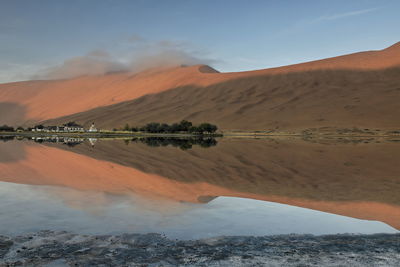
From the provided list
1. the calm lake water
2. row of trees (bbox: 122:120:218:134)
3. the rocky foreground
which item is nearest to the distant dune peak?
row of trees (bbox: 122:120:218:134)

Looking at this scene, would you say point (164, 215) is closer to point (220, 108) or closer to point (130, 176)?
point (130, 176)

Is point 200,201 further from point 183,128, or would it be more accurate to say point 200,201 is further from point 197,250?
point 183,128

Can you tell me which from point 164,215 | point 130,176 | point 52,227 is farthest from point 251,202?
point 130,176

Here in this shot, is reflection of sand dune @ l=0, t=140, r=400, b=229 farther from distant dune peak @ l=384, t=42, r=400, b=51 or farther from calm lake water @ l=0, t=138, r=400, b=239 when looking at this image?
distant dune peak @ l=384, t=42, r=400, b=51

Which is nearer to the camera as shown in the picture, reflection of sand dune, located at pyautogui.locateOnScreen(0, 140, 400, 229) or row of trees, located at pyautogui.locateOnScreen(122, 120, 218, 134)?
reflection of sand dune, located at pyautogui.locateOnScreen(0, 140, 400, 229)

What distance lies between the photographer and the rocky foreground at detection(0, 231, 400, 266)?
25.6ft

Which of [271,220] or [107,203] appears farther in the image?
[107,203]

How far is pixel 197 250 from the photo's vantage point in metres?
8.55

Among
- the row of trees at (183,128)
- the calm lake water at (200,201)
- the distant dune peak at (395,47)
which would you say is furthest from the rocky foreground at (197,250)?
the distant dune peak at (395,47)

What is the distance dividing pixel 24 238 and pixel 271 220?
271 inches

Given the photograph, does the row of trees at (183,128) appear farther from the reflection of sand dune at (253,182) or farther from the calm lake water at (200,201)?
the calm lake water at (200,201)

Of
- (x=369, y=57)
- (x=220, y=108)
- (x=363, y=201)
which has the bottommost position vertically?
(x=363, y=201)

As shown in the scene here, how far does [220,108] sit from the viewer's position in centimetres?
17125

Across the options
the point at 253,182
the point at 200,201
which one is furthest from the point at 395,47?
the point at 200,201
